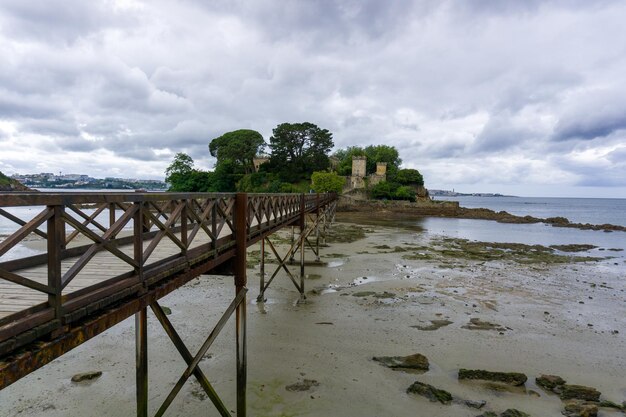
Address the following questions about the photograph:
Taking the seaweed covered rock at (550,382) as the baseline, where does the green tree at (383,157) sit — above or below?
above

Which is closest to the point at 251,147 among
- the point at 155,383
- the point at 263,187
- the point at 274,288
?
the point at 263,187

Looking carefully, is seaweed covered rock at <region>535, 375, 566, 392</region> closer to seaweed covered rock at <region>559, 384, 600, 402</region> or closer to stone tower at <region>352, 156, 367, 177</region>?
seaweed covered rock at <region>559, 384, 600, 402</region>

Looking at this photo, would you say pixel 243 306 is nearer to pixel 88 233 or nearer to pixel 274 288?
pixel 88 233

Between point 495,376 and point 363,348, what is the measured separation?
3075 millimetres

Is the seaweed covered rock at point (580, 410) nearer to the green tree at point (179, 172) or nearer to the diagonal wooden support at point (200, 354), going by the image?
the diagonal wooden support at point (200, 354)

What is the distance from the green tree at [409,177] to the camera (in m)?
81.1

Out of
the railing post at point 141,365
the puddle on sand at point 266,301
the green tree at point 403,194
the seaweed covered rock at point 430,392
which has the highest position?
the green tree at point 403,194

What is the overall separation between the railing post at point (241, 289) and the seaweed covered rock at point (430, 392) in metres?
3.42

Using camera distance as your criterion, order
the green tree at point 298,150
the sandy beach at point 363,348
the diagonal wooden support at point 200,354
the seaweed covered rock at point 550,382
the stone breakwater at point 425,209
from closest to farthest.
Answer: the diagonal wooden support at point 200,354
the sandy beach at point 363,348
the seaweed covered rock at point 550,382
the stone breakwater at point 425,209
the green tree at point 298,150

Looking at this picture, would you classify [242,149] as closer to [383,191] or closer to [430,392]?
[383,191]

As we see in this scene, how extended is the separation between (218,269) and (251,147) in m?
78.0

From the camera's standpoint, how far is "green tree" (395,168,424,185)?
81125 mm

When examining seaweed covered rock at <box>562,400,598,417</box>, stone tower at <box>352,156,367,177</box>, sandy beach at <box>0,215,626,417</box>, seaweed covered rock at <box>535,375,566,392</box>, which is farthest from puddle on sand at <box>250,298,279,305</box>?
stone tower at <box>352,156,367,177</box>

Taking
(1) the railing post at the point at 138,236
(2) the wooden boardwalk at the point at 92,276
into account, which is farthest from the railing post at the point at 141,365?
(1) the railing post at the point at 138,236
